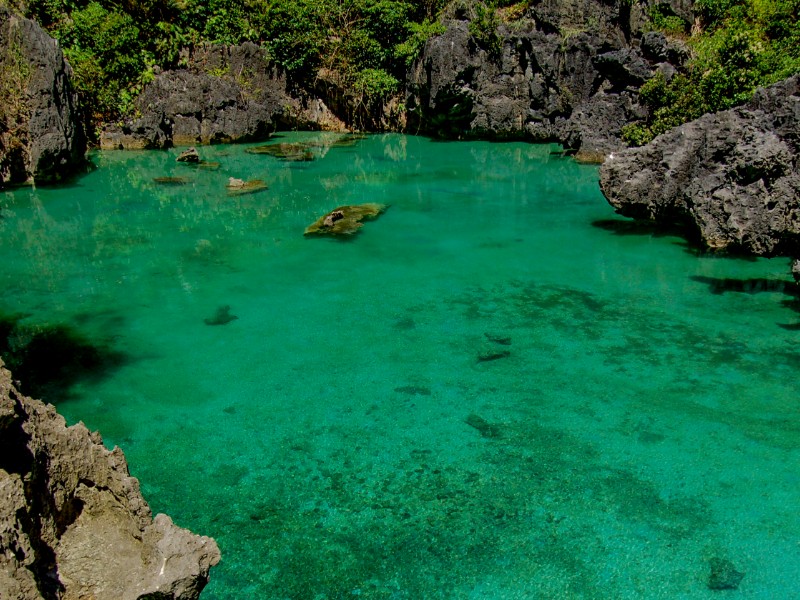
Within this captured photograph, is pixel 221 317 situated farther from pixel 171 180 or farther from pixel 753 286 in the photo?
pixel 171 180

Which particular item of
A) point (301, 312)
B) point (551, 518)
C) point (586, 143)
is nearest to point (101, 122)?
point (586, 143)

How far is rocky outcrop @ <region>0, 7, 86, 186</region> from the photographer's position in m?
15.2

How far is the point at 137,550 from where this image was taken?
9.55 ft

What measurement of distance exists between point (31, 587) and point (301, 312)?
6.32 m

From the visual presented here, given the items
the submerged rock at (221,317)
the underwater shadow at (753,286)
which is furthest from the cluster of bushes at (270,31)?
the underwater shadow at (753,286)

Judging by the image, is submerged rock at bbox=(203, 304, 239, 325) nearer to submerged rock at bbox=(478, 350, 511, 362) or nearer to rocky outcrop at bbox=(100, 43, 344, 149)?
submerged rock at bbox=(478, 350, 511, 362)

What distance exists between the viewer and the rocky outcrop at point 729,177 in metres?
9.26

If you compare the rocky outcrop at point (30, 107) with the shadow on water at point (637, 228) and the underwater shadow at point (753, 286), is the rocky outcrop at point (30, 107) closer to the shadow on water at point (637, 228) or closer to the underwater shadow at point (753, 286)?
the shadow on water at point (637, 228)

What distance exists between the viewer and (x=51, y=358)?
715cm

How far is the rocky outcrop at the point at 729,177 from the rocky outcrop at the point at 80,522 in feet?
29.8

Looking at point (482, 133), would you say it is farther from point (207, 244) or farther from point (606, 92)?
point (207, 244)

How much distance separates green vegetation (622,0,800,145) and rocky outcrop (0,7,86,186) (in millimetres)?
13491

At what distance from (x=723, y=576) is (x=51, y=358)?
260 inches

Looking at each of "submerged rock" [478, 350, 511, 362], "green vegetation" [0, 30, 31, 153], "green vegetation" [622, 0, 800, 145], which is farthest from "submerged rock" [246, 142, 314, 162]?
"submerged rock" [478, 350, 511, 362]
